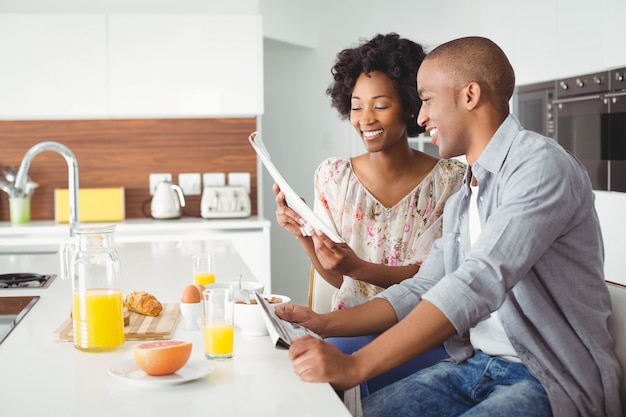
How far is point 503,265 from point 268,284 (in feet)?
11.4

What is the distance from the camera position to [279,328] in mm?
1595

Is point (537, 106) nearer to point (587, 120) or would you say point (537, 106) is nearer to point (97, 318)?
point (587, 120)

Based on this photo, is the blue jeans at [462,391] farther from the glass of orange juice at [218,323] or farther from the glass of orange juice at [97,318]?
the glass of orange juice at [97,318]

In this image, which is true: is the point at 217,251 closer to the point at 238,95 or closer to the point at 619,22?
the point at 238,95

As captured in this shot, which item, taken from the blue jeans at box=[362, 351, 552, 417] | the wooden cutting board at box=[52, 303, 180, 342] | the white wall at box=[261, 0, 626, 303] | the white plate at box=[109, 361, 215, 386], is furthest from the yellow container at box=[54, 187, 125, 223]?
the white plate at box=[109, 361, 215, 386]

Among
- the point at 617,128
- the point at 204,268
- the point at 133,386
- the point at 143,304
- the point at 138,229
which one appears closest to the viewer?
the point at 133,386

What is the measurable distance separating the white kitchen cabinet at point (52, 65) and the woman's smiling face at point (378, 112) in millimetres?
2633

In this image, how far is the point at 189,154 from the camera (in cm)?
516

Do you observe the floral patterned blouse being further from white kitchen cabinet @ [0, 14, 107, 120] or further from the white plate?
white kitchen cabinet @ [0, 14, 107, 120]

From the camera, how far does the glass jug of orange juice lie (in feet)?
5.10

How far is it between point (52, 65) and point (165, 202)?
107cm

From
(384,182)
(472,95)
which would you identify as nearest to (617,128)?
(384,182)

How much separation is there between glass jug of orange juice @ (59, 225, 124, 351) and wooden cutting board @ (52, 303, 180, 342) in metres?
0.09

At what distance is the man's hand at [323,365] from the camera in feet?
4.47
